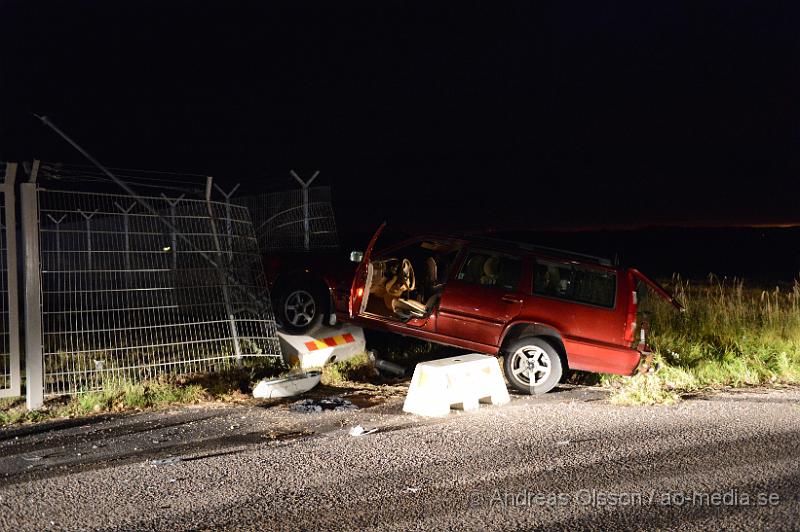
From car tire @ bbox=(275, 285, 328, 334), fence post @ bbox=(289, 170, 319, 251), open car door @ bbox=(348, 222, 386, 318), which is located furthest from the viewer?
fence post @ bbox=(289, 170, 319, 251)

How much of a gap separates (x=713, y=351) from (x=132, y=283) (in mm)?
7821

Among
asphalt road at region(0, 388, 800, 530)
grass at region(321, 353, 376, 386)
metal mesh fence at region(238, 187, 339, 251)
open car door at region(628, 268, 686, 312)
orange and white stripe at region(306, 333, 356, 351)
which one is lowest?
asphalt road at region(0, 388, 800, 530)

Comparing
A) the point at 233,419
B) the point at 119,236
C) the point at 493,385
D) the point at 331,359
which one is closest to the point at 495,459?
the point at 493,385

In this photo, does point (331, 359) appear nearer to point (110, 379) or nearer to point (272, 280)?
point (272, 280)

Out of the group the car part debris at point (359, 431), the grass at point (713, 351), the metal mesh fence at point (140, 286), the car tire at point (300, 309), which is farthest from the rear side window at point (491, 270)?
the car part debris at point (359, 431)

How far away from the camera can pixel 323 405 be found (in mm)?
7898

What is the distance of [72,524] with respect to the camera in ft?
15.0

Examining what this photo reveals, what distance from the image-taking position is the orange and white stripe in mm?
10117

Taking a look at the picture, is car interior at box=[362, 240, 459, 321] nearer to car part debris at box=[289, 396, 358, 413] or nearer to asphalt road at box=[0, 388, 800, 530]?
car part debris at box=[289, 396, 358, 413]

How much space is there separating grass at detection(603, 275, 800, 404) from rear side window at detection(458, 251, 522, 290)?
1.76m

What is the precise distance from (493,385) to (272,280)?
158 inches

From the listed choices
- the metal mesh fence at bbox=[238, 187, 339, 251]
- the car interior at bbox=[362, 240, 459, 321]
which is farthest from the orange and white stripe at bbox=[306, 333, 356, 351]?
the metal mesh fence at bbox=[238, 187, 339, 251]

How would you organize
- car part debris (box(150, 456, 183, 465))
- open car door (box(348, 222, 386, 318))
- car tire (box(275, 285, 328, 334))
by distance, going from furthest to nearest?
car tire (box(275, 285, 328, 334)) → open car door (box(348, 222, 386, 318)) → car part debris (box(150, 456, 183, 465))

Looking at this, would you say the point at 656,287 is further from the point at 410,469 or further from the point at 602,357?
the point at 410,469
